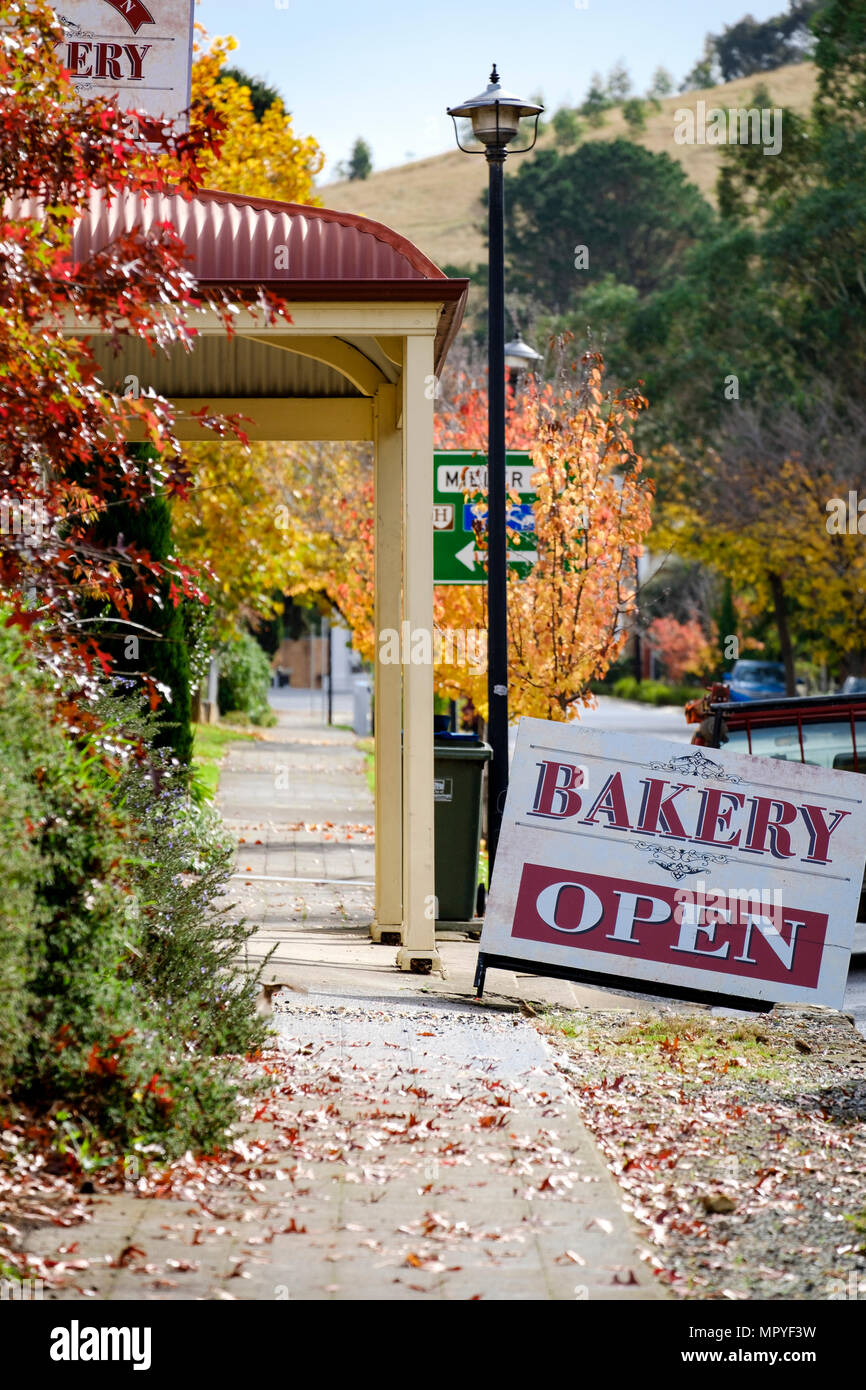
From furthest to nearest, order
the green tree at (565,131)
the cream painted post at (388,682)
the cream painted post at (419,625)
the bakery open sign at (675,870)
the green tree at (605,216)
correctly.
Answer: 1. the green tree at (565,131)
2. the green tree at (605,216)
3. the cream painted post at (388,682)
4. the cream painted post at (419,625)
5. the bakery open sign at (675,870)

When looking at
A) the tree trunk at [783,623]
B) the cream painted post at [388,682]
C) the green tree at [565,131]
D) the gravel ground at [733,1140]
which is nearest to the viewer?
the gravel ground at [733,1140]

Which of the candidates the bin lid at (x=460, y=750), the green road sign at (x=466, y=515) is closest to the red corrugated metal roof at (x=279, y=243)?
the green road sign at (x=466, y=515)

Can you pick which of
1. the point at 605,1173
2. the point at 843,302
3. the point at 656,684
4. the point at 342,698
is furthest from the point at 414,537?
the point at 656,684

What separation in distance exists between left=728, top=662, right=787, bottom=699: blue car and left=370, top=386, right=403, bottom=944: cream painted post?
1259 inches

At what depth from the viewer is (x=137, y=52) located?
33.2 ft

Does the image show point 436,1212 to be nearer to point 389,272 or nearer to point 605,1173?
point 605,1173

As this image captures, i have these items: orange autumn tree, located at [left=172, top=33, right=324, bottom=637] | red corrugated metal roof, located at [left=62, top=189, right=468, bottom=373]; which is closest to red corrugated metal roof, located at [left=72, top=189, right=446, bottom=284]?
red corrugated metal roof, located at [left=62, top=189, right=468, bottom=373]

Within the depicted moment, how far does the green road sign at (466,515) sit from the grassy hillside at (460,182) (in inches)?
4672

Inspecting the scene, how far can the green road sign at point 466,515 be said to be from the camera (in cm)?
1179

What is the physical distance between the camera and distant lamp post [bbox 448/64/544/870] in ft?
35.9

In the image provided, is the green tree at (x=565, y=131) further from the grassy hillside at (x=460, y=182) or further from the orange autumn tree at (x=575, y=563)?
the orange autumn tree at (x=575, y=563)

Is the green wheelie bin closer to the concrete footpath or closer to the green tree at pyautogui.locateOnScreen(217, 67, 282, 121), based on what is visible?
the concrete footpath

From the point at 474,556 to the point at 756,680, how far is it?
32228mm
